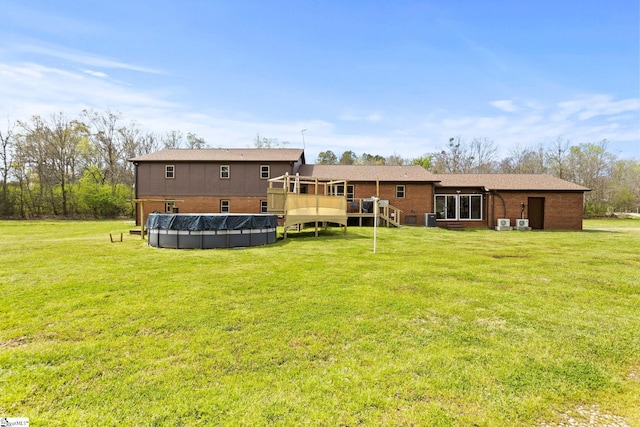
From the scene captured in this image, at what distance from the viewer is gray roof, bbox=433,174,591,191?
66.1 ft

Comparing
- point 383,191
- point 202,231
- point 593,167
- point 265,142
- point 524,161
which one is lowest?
point 202,231

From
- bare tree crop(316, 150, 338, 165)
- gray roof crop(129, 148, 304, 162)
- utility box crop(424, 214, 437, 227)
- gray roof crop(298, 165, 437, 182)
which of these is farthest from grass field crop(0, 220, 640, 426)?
bare tree crop(316, 150, 338, 165)

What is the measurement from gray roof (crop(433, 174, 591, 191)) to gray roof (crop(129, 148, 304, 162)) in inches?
427

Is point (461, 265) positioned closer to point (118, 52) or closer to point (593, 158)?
point (118, 52)

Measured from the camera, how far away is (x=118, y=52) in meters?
11.8

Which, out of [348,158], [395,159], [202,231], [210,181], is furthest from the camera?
[348,158]

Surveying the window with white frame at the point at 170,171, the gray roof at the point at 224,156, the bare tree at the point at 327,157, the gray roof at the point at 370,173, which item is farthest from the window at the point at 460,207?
the bare tree at the point at 327,157

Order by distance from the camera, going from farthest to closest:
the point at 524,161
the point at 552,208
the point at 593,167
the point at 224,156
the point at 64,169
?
1. the point at 524,161
2. the point at 593,167
3. the point at 64,169
4. the point at 224,156
5. the point at 552,208

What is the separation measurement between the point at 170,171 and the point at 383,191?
1495 cm

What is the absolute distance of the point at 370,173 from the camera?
2227 cm

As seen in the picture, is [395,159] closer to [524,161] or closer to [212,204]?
[524,161]

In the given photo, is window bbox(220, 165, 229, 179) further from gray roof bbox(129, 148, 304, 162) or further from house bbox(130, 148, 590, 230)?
gray roof bbox(129, 148, 304, 162)

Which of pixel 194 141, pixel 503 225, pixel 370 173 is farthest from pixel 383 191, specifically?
pixel 194 141

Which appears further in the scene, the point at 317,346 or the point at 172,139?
the point at 172,139
